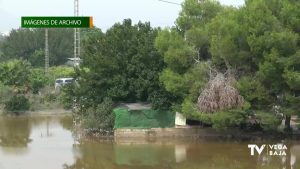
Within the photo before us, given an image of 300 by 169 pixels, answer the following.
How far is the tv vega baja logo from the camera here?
1992cm

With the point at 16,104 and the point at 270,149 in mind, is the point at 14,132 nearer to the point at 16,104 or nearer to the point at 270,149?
the point at 16,104

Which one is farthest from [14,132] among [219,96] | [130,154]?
[219,96]

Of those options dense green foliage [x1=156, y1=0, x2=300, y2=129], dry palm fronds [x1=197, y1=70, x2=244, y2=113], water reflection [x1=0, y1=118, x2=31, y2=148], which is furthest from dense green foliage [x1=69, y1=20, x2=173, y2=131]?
water reflection [x1=0, y1=118, x2=31, y2=148]

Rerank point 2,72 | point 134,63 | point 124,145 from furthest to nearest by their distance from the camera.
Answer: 1. point 2,72
2. point 134,63
3. point 124,145

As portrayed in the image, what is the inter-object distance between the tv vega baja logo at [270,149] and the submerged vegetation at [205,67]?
0.77 metres

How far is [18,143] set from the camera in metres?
23.2

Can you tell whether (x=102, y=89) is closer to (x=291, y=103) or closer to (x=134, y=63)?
(x=134, y=63)

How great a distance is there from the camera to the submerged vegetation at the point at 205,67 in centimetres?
2044

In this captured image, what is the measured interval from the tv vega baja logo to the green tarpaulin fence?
406cm

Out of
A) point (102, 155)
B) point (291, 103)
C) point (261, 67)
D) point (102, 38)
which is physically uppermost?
point (102, 38)

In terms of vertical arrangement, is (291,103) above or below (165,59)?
below

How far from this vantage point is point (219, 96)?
70.7 feet

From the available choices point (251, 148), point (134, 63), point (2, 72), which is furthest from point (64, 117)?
point (251, 148)

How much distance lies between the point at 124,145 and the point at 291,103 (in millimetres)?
6714
